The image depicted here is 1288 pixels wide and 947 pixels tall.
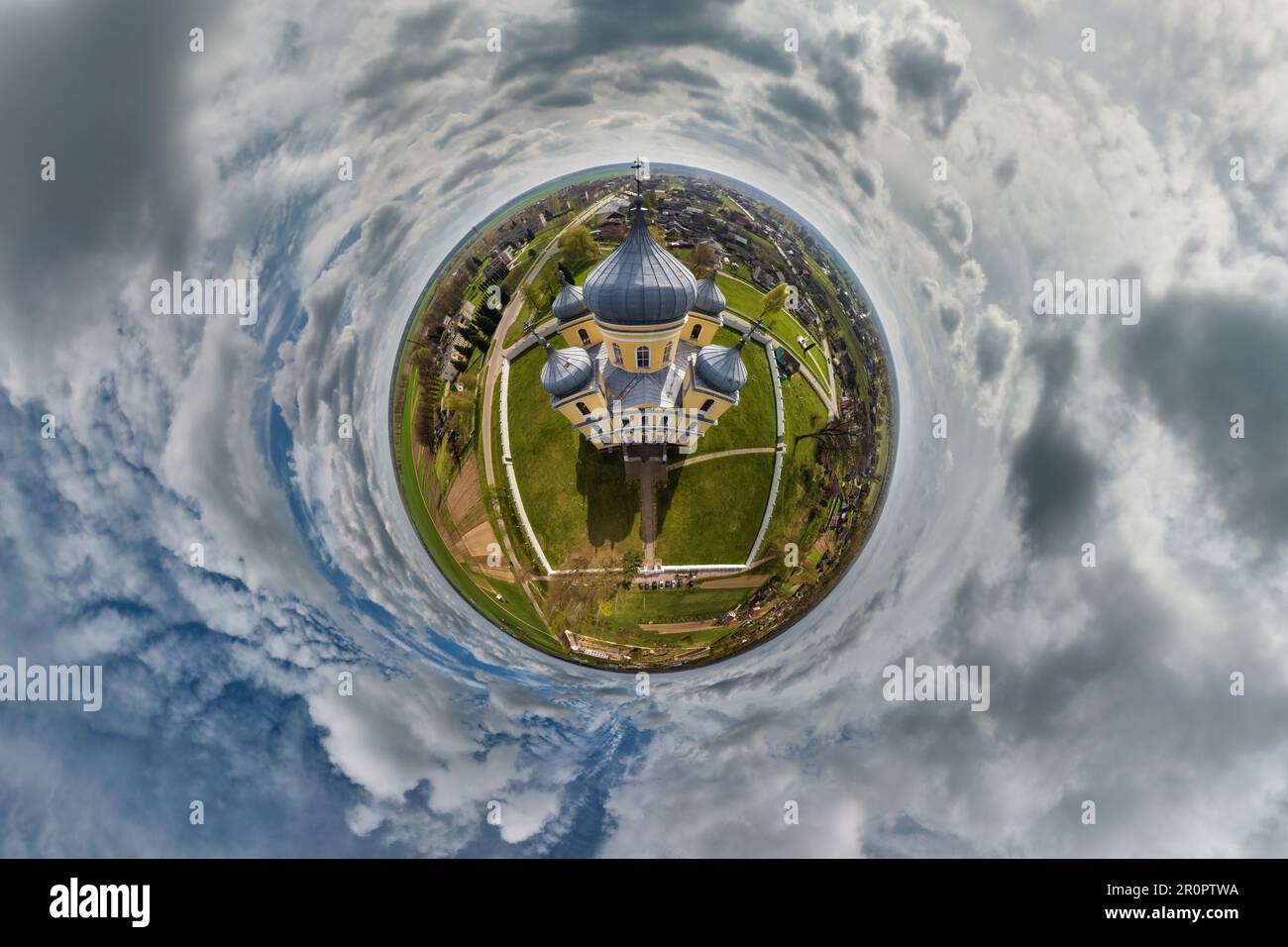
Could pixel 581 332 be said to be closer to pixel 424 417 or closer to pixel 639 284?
pixel 639 284

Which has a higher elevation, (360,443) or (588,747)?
(360,443)

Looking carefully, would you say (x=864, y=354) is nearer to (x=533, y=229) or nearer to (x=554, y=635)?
(x=533, y=229)

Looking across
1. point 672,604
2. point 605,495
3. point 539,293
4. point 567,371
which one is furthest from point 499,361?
point 672,604

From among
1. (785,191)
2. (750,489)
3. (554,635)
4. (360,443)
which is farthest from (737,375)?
(360,443)

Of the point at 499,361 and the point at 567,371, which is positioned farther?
the point at 499,361

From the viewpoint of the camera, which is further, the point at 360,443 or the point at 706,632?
the point at 706,632

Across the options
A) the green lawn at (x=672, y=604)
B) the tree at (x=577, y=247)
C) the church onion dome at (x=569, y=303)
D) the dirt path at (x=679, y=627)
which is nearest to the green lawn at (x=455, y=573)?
the green lawn at (x=672, y=604)
